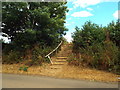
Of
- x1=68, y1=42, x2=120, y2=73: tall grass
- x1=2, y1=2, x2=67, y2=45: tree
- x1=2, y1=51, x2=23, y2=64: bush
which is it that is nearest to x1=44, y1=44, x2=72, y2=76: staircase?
x1=68, y1=42, x2=120, y2=73: tall grass

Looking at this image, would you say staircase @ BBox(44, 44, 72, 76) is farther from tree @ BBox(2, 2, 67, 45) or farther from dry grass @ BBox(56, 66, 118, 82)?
tree @ BBox(2, 2, 67, 45)

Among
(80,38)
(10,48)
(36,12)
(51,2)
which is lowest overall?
(10,48)

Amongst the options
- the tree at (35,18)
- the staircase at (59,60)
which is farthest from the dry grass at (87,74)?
the tree at (35,18)

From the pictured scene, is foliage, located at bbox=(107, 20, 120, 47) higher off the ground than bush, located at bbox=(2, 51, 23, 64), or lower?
higher

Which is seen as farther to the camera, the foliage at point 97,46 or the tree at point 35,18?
the tree at point 35,18

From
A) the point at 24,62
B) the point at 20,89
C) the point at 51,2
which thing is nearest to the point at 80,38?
the point at 51,2

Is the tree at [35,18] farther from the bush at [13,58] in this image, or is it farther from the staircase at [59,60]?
the bush at [13,58]

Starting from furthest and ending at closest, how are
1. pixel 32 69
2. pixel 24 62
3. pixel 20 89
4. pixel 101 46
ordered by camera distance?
pixel 24 62, pixel 101 46, pixel 32 69, pixel 20 89

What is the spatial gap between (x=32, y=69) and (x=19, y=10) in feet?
15.2

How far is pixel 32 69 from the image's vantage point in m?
7.82

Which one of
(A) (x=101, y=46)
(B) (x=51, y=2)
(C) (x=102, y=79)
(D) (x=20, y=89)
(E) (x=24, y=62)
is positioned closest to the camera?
(D) (x=20, y=89)

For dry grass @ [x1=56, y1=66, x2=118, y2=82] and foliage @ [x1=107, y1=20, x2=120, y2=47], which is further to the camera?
foliage @ [x1=107, y1=20, x2=120, y2=47]

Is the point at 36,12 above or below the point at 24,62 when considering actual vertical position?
above

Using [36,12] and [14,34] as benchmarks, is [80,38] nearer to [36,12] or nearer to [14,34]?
[36,12]
